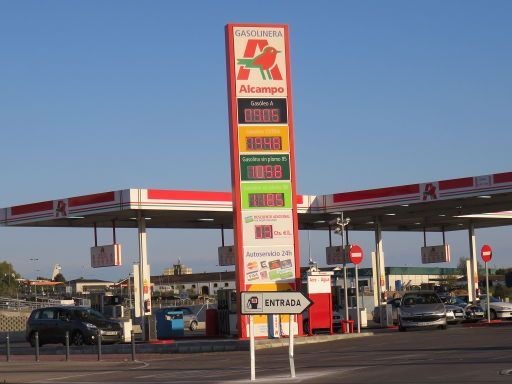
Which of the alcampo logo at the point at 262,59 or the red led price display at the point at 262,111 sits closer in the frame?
the red led price display at the point at 262,111

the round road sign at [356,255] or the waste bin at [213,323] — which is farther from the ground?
the round road sign at [356,255]

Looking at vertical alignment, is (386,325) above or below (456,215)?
below

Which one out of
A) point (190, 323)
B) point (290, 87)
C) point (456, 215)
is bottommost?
point (190, 323)

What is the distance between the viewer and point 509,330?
117 ft

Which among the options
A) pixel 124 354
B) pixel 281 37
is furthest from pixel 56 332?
pixel 281 37

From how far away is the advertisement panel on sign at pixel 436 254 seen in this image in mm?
53688

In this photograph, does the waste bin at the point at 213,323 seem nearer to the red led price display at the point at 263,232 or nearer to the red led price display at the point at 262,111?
the red led price display at the point at 263,232

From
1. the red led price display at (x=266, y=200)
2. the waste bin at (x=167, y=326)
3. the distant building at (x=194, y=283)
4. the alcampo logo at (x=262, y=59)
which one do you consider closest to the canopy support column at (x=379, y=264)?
the waste bin at (x=167, y=326)

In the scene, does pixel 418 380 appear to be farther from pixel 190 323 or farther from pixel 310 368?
pixel 190 323

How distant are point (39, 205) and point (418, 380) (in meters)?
27.7

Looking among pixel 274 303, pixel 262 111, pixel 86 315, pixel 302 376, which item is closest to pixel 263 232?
pixel 262 111

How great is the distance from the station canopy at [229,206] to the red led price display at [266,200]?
6107mm

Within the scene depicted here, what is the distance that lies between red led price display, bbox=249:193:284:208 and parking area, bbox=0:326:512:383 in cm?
516

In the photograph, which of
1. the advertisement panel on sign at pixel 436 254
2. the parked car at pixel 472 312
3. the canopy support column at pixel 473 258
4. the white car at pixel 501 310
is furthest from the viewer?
the canopy support column at pixel 473 258
